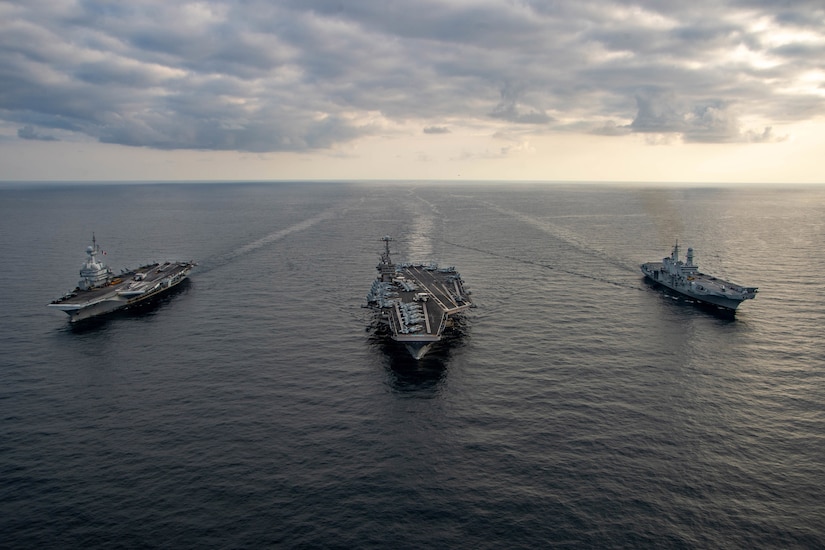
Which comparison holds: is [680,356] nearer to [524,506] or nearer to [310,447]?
[524,506]

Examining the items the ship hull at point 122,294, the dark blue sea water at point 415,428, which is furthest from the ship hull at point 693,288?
the ship hull at point 122,294

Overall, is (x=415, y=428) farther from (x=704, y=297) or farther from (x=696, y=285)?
(x=696, y=285)

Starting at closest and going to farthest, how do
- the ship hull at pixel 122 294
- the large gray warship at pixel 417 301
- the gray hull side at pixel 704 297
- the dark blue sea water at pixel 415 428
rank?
the dark blue sea water at pixel 415 428, the large gray warship at pixel 417 301, the ship hull at pixel 122 294, the gray hull side at pixel 704 297

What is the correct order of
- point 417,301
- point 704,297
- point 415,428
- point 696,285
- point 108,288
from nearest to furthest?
point 415,428 < point 417,301 < point 704,297 < point 696,285 < point 108,288

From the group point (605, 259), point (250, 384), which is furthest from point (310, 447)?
point (605, 259)

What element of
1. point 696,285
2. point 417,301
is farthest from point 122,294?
point 696,285

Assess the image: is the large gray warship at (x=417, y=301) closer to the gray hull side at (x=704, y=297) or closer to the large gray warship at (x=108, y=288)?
the gray hull side at (x=704, y=297)
